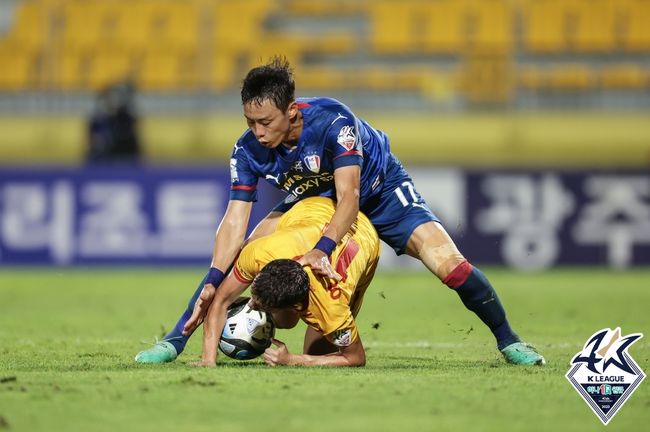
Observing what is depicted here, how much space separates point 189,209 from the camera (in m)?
17.7

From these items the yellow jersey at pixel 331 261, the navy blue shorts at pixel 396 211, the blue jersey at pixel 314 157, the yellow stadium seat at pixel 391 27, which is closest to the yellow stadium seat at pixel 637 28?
the yellow stadium seat at pixel 391 27

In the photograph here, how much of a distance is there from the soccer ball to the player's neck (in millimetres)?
1097

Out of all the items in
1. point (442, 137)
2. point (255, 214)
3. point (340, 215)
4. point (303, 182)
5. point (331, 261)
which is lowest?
point (255, 214)

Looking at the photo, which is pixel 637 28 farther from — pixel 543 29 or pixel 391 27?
pixel 391 27

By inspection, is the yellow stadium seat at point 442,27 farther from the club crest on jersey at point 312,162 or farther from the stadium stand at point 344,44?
the club crest on jersey at point 312,162

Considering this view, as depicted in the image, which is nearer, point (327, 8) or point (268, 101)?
point (268, 101)

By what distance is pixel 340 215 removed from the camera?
6.99 metres

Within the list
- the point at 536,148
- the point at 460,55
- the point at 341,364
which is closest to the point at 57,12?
the point at 460,55

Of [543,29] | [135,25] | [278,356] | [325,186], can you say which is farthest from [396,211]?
[135,25]

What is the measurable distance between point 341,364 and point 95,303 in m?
6.61

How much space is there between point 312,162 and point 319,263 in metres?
0.89

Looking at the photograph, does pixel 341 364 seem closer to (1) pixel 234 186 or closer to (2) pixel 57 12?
(1) pixel 234 186

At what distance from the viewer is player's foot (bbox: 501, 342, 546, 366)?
740 cm

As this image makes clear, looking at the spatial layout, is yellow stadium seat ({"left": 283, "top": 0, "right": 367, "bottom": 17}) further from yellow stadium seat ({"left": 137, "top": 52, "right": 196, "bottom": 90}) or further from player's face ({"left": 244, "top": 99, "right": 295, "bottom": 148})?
player's face ({"left": 244, "top": 99, "right": 295, "bottom": 148})
